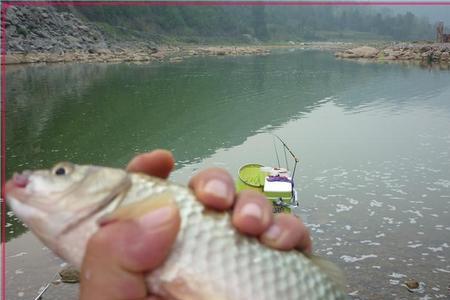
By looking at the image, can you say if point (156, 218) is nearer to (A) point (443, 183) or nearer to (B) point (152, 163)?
(B) point (152, 163)

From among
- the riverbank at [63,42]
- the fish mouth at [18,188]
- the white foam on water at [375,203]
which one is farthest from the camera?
the riverbank at [63,42]

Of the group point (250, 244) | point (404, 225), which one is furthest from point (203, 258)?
point (404, 225)

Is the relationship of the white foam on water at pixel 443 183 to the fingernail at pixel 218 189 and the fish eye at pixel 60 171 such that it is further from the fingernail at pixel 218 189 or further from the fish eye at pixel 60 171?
the fish eye at pixel 60 171

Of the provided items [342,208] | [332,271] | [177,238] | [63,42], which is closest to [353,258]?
[342,208]

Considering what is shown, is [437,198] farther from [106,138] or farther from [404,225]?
[106,138]

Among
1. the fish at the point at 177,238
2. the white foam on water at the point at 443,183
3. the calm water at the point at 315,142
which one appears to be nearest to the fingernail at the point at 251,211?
the fish at the point at 177,238

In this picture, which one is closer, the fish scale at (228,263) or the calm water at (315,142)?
the fish scale at (228,263)

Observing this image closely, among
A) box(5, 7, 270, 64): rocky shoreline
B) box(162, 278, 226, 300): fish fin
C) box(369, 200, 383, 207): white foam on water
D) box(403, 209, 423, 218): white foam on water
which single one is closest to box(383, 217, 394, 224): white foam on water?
box(403, 209, 423, 218): white foam on water

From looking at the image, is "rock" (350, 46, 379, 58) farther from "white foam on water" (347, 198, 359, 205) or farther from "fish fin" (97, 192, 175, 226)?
"fish fin" (97, 192, 175, 226)
